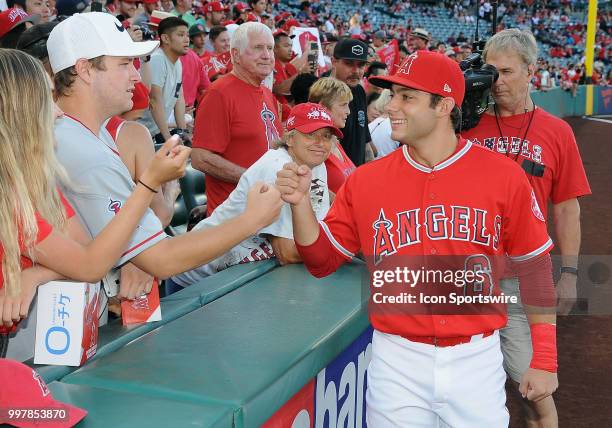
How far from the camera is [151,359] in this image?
83.0 inches

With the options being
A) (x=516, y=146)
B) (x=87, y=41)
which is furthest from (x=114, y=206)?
(x=516, y=146)

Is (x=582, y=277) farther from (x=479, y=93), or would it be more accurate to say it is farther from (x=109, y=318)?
(x=109, y=318)

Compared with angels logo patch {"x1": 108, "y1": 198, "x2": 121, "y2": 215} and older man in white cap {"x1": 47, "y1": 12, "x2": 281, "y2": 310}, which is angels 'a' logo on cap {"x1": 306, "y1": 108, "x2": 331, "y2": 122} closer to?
older man in white cap {"x1": 47, "y1": 12, "x2": 281, "y2": 310}

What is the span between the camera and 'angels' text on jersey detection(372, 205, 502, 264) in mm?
2184

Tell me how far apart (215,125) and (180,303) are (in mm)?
1860

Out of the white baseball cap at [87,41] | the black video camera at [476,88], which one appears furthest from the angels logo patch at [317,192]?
the white baseball cap at [87,41]

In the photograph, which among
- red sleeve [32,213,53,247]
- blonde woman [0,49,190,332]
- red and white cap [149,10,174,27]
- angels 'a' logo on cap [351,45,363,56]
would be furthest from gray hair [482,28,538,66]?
red and white cap [149,10,174,27]

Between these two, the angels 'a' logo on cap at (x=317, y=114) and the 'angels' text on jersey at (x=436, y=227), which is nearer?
the 'angels' text on jersey at (x=436, y=227)

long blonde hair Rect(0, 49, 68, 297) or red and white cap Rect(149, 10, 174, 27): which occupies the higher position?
long blonde hair Rect(0, 49, 68, 297)

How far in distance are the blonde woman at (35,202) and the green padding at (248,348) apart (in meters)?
0.31

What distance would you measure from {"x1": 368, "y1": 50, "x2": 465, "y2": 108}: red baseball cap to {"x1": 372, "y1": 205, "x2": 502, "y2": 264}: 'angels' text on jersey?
0.39 metres

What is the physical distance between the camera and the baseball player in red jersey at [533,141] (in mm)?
3080

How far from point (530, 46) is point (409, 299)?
60.9 inches

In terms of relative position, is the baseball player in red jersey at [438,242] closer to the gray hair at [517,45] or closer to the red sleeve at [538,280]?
the red sleeve at [538,280]
